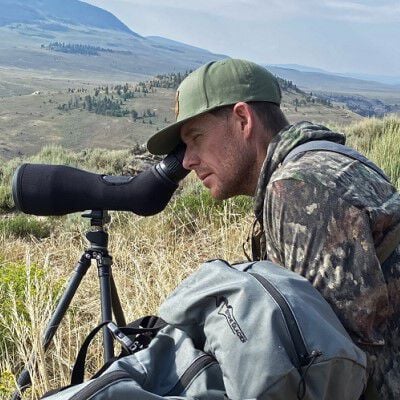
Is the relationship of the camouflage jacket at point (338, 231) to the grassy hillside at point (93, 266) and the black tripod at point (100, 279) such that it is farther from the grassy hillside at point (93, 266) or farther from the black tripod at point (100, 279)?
the grassy hillside at point (93, 266)

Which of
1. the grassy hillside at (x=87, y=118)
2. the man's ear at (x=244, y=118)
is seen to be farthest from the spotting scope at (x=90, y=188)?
the grassy hillside at (x=87, y=118)

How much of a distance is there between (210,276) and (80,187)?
2.95ft

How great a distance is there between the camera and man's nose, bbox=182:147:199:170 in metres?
2.22

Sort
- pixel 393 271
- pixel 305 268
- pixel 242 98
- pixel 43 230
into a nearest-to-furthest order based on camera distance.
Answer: pixel 305 268, pixel 393 271, pixel 242 98, pixel 43 230

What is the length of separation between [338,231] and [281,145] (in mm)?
351

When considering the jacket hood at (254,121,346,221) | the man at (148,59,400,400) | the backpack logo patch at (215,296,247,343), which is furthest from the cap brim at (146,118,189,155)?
the backpack logo patch at (215,296,247,343)

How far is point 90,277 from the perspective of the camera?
3994mm

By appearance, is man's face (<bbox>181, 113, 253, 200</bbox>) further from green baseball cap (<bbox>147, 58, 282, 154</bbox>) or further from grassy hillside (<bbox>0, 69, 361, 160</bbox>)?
grassy hillside (<bbox>0, 69, 361, 160</bbox>)

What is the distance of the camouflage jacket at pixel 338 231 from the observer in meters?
1.72

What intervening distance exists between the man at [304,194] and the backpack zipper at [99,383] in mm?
523

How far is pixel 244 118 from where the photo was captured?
2.06 metres

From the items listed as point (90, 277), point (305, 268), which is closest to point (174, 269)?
point (90, 277)

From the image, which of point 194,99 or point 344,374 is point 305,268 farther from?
point 194,99

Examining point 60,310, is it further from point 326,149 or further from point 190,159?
point 326,149
